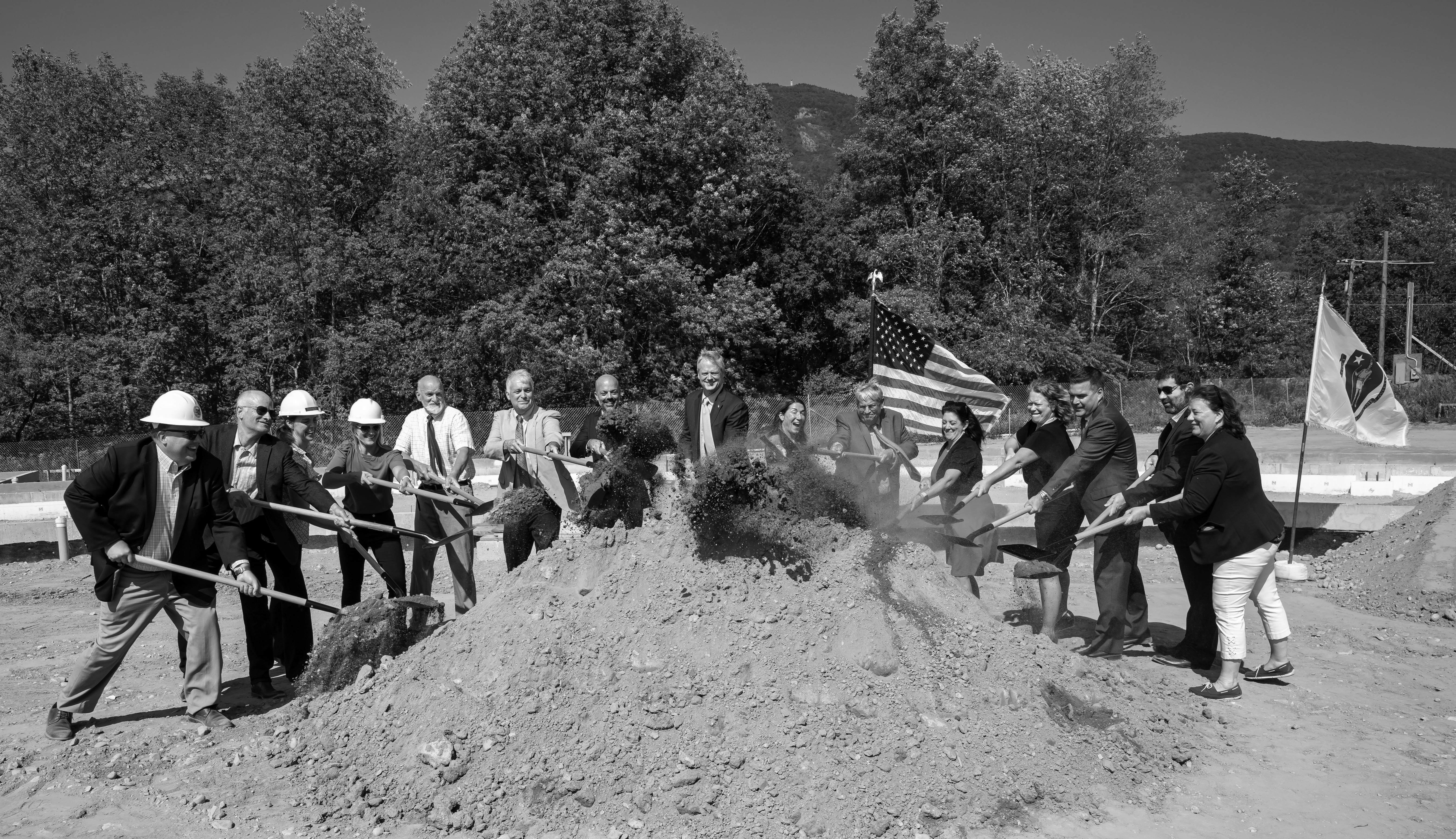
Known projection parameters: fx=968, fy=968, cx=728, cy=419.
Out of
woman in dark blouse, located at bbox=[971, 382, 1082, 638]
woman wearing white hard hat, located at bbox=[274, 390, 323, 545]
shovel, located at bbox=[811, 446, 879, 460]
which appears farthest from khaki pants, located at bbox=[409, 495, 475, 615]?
woman in dark blouse, located at bbox=[971, 382, 1082, 638]

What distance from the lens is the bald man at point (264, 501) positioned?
20.0 ft

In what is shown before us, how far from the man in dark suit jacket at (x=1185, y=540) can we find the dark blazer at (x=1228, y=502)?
0.19 metres

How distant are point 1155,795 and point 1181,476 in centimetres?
220

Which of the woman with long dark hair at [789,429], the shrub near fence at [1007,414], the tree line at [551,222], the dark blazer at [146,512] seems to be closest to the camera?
the dark blazer at [146,512]

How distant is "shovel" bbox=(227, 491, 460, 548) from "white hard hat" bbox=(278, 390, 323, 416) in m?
0.79

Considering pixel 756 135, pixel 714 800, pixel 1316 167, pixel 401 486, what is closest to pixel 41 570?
pixel 401 486

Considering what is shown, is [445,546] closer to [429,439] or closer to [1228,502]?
[429,439]

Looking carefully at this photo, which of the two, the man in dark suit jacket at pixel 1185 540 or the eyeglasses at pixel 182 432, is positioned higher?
the eyeglasses at pixel 182 432

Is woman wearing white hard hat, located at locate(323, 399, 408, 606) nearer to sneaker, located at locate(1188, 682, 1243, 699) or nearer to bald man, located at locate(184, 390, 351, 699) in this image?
bald man, located at locate(184, 390, 351, 699)

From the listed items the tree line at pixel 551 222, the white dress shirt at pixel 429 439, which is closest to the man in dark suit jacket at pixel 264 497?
the white dress shirt at pixel 429 439

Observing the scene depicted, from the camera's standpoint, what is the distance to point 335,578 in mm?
10352

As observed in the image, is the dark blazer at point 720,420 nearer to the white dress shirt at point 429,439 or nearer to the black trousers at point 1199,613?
the white dress shirt at point 429,439

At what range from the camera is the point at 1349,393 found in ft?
28.1

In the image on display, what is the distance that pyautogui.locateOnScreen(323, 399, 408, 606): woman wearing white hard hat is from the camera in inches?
266
